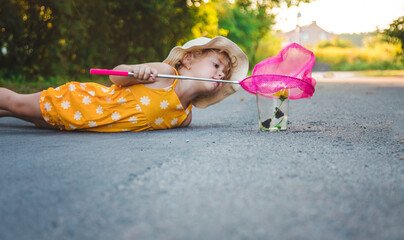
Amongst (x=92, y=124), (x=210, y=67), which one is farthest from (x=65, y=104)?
(x=210, y=67)

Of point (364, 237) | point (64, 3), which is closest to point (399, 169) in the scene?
point (364, 237)

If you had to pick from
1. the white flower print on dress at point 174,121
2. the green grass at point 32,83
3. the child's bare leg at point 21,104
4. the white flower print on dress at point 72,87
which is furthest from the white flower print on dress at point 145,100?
the green grass at point 32,83

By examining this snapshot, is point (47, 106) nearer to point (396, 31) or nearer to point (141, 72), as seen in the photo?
point (141, 72)

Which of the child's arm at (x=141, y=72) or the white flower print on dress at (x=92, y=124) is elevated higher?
the child's arm at (x=141, y=72)

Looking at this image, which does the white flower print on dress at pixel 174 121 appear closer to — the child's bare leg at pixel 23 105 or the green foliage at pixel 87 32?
the child's bare leg at pixel 23 105

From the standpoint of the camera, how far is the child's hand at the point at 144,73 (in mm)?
2609

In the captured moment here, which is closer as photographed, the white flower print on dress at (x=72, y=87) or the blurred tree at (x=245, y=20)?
the white flower print on dress at (x=72, y=87)

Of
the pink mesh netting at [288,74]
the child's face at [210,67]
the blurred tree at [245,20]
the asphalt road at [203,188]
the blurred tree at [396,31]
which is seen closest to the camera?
the asphalt road at [203,188]

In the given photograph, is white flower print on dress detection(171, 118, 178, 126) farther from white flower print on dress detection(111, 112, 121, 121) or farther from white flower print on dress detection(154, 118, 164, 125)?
white flower print on dress detection(111, 112, 121, 121)

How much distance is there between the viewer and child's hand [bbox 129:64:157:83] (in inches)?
103

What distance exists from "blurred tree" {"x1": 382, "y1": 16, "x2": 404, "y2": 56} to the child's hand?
754 cm

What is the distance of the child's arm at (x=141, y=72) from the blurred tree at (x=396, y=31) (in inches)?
287

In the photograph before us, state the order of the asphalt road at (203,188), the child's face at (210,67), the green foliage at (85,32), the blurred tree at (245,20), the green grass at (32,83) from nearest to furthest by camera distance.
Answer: the asphalt road at (203,188) → the child's face at (210,67) → the green grass at (32,83) → the green foliage at (85,32) → the blurred tree at (245,20)

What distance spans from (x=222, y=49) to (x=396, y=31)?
7.02 metres
